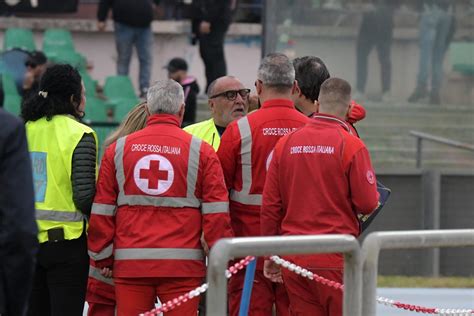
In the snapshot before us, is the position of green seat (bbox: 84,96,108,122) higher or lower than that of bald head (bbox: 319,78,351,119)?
lower

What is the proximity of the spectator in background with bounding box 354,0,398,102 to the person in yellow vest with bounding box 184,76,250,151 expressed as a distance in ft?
16.9

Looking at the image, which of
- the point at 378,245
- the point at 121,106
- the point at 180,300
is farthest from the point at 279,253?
the point at 121,106

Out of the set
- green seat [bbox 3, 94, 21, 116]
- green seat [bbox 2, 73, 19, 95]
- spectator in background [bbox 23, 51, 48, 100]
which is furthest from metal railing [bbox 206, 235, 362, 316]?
green seat [bbox 2, 73, 19, 95]

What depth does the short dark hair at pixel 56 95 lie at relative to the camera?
6914mm

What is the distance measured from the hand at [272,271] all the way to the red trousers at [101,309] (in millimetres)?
1019

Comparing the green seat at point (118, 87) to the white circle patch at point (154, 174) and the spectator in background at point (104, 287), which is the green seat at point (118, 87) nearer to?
the spectator in background at point (104, 287)

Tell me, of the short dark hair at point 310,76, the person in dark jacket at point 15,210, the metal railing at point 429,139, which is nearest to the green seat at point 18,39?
the metal railing at point 429,139

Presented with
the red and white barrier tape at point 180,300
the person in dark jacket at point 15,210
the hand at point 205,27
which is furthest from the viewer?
the hand at point 205,27

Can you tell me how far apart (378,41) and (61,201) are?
6581mm

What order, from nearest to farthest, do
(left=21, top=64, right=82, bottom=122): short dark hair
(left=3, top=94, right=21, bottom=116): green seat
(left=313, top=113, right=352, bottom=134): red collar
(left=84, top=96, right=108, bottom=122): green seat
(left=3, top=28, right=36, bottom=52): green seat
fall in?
(left=313, top=113, right=352, bottom=134): red collar < (left=21, top=64, right=82, bottom=122): short dark hair < (left=3, top=94, right=21, bottom=116): green seat < (left=84, top=96, right=108, bottom=122): green seat < (left=3, top=28, right=36, bottom=52): green seat

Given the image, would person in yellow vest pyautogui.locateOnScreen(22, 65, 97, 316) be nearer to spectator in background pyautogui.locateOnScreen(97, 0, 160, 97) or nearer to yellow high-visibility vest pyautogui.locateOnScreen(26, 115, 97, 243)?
yellow high-visibility vest pyautogui.locateOnScreen(26, 115, 97, 243)

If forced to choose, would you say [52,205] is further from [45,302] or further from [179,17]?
[179,17]

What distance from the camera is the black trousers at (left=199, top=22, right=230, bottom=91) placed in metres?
15.8

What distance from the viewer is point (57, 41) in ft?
62.6
